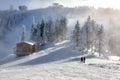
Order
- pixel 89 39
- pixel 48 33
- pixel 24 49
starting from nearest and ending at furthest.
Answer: pixel 24 49 < pixel 89 39 < pixel 48 33

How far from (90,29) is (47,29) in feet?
107

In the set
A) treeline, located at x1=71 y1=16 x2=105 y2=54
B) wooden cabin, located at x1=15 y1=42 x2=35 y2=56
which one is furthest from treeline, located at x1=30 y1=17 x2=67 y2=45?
wooden cabin, located at x1=15 y1=42 x2=35 y2=56

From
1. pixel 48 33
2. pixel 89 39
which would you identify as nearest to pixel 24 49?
pixel 89 39

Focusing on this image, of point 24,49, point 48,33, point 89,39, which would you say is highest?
point 48,33

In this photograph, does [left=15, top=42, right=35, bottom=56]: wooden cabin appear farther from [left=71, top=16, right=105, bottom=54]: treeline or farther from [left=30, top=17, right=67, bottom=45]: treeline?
[left=30, top=17, right=67, bottom=45]: treeline

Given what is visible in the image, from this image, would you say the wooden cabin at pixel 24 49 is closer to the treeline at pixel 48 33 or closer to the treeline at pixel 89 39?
the treeline at pixel 89 39

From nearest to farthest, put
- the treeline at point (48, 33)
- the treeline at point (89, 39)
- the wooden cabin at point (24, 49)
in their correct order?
the wooden cabin at point (24, 49) < the treeline at point (89, 39) < the treeline at point (48, 33)

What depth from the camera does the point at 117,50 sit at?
383 feet

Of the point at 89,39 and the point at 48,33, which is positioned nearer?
the point at 89,39

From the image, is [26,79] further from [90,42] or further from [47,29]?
[47,29]

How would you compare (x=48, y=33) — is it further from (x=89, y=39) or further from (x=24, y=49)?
(x=24, y=49)

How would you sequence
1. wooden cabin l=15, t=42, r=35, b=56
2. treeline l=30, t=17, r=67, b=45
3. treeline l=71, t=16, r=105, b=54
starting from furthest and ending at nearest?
1. treeline l=30, t=17, r=67, b=45
2. treeline l=71, t=16, r=105, b=54
3. wooden cabin l=15, t=42, r=35, b=56

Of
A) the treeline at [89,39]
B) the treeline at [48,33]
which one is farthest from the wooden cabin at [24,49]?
the treeline at [48,33]

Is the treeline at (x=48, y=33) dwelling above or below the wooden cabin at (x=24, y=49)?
above
